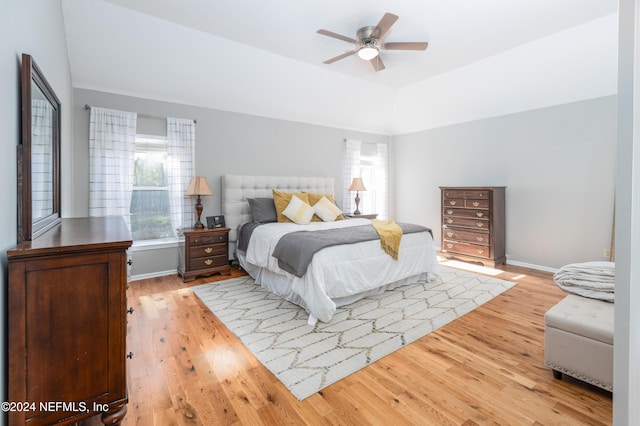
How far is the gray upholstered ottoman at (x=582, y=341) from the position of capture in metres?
1.73

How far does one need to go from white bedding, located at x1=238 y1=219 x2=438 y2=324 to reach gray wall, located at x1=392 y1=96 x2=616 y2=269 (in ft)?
6.71

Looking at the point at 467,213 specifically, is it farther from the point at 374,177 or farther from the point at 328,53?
the point at 328,53

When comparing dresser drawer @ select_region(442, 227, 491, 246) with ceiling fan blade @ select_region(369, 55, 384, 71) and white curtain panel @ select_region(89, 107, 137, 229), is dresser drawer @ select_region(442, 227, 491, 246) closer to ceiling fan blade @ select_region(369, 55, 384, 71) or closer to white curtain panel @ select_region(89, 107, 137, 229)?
ceiling fan blade @ select_region(369, 55, 384, 71)

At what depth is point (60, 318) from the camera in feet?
4.04

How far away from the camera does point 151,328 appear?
8.71ft

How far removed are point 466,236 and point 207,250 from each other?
407 centimetres

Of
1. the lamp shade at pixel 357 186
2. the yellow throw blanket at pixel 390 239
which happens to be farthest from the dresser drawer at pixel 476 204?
the yellow throw blanket at pixel 390 239

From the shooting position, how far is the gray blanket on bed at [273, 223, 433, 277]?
277 centimetres

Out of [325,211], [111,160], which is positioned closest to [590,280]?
[325,211]

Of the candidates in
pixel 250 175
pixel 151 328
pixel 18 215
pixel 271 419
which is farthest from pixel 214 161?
pixel 271 419

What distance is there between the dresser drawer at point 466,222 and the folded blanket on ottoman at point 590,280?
8.30 feet

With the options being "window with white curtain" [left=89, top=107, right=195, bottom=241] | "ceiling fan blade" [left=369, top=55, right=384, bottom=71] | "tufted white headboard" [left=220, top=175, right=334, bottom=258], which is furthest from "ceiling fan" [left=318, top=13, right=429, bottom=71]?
"window with white curtain" [left=89, top=107, right=195, bottom=241]

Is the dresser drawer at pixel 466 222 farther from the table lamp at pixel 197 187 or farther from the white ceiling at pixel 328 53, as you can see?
the table lamp at pixel 197 187

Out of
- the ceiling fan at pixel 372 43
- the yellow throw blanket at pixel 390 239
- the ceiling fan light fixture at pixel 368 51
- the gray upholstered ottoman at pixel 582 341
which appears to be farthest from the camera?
the yellow throw blanket at pixel 390 239
